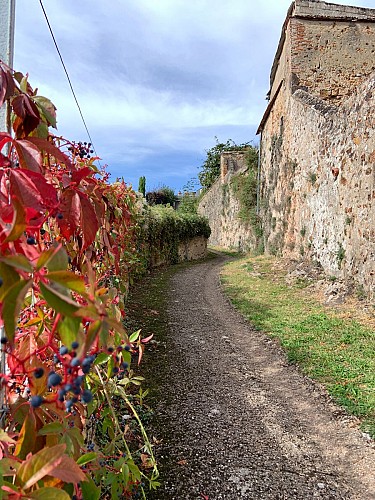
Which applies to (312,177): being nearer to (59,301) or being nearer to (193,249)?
(193,249)

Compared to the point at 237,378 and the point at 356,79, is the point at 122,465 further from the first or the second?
the point at 356,79

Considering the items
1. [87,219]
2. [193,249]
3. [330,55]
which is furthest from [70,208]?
[193,249]

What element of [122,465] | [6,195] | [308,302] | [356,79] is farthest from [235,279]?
[6,195]

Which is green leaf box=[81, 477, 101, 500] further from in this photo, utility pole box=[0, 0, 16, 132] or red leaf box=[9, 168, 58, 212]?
utility pole box=[0, 0, 16, 132]

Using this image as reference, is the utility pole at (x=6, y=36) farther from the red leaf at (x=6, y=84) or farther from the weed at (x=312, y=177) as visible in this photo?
the weed at (x=312, y=177)

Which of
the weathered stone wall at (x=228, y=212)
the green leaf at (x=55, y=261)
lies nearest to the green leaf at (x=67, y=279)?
the green leaf at (x=55, y=261)

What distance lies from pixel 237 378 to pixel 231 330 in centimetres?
175

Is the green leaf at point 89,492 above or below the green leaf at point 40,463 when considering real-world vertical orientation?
below

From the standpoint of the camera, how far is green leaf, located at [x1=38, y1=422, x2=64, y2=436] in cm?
85

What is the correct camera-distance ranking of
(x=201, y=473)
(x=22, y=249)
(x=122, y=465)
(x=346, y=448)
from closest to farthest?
(x=22, y=249)
(x=122, y=465)
(x=201, y=473)
(x=346, y=448)

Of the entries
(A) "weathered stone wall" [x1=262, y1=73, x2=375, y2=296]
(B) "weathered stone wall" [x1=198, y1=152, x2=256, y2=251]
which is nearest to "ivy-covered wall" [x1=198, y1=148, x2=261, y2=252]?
(B) "weathered stone wall" [x1=198, y1=152, x2=256, y2=251]

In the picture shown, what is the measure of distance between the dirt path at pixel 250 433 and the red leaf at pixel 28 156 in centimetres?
204

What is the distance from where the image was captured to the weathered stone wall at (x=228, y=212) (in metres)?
19.8

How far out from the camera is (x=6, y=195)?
85 centimetres
